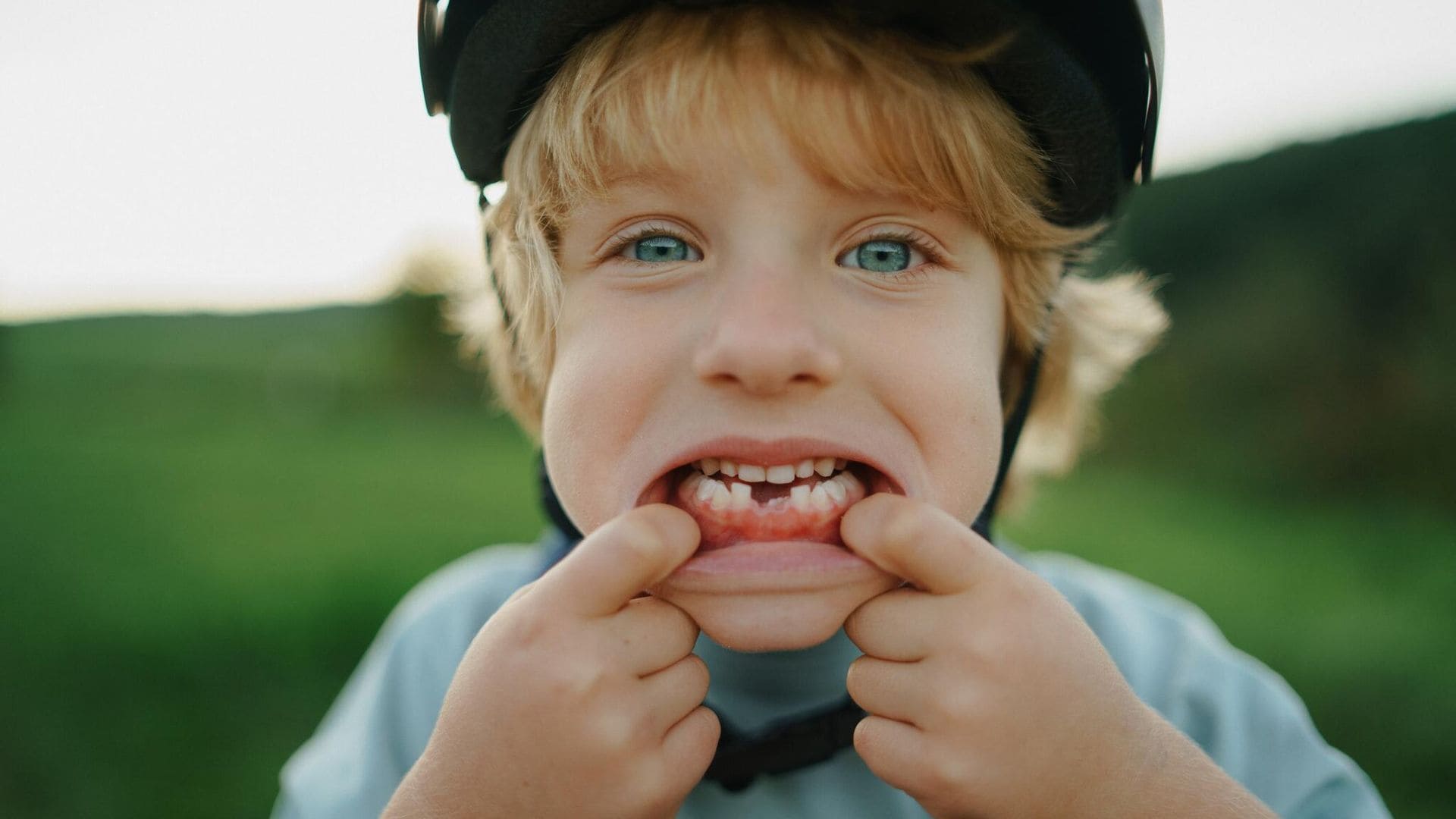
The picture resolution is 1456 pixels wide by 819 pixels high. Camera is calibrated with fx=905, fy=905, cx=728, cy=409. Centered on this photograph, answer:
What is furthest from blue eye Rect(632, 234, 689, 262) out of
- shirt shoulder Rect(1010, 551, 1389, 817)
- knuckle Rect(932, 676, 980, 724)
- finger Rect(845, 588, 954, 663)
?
shirt shoulder Rect(1010, 551, 1389, 817)

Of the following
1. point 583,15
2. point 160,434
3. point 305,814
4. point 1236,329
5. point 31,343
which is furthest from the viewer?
point 31,343

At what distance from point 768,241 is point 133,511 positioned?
7.14m

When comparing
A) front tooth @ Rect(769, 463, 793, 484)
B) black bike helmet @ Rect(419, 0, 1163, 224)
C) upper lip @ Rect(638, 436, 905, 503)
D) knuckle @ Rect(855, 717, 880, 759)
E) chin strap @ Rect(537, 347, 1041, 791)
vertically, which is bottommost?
chin strap @ Rect(537, 347, 1041, 791)

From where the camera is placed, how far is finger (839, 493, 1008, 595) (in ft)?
4.09

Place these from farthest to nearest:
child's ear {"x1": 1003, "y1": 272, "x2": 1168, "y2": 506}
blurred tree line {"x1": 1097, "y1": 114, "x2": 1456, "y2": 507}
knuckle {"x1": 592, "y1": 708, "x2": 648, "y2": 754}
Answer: blurred tree line {"x1": 1097, "y1": 114, "x2": 1456, "y2": 507}, child's ear {"x1": 1003, "y1": 272, "x2": 1168, "y2": 506}, knuckle {"x1": 592, "y1": 708, "x2": 648, "y2": 754}

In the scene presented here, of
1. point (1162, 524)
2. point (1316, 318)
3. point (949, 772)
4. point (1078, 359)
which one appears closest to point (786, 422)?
point (949, 772)

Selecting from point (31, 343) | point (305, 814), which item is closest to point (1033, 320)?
point (305, 814)

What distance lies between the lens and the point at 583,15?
4.81 feet

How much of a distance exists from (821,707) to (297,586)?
387 cm

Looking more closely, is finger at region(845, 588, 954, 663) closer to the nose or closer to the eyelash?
the nose

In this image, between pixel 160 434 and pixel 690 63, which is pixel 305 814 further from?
pixel 160 434

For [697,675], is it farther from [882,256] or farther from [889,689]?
[882,256]

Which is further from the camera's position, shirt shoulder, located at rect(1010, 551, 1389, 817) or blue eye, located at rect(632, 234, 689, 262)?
shirt shoulder, located at rect(1010, 551, 1389, 817)

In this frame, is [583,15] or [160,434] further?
[160,434]
